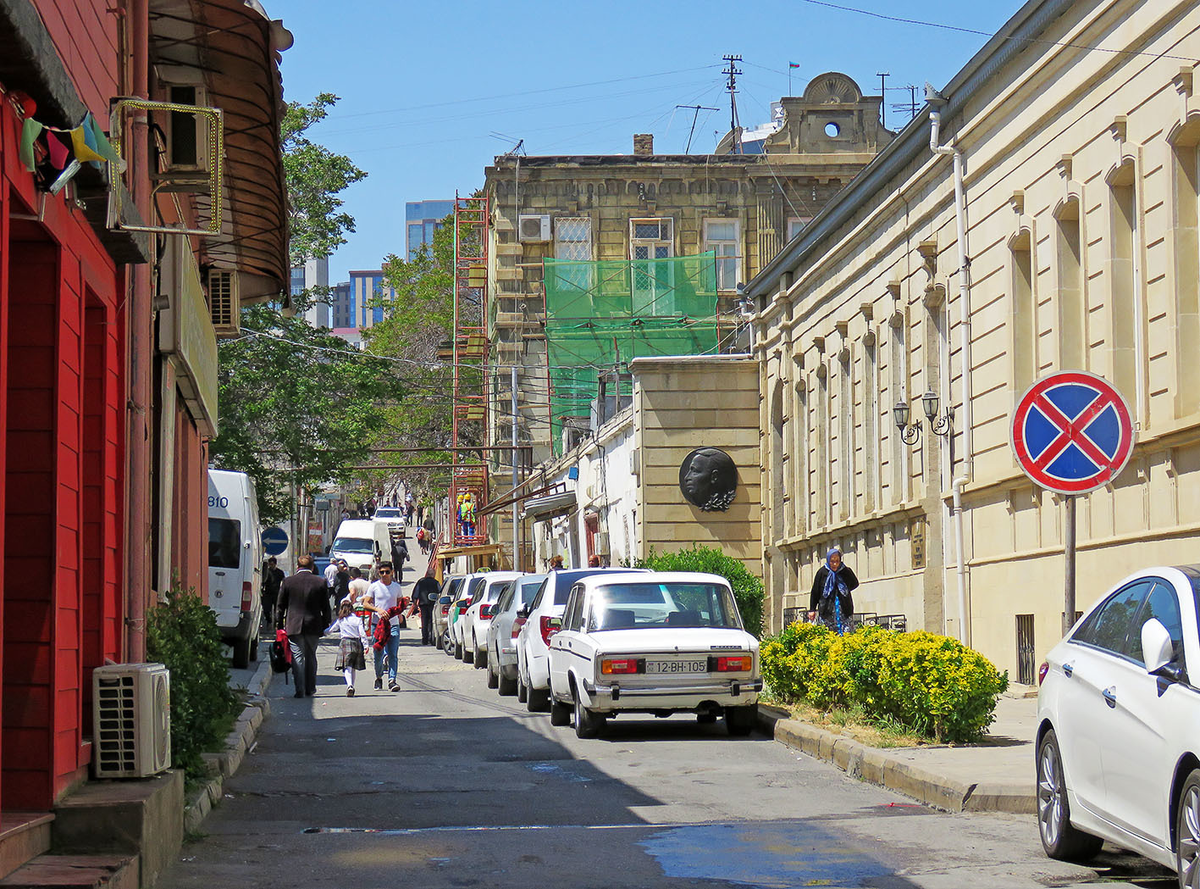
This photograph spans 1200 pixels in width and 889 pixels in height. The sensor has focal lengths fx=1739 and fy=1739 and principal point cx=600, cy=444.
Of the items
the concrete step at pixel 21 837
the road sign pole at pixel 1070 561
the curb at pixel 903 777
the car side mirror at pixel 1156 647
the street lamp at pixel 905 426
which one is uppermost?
the street lamp at pixel 905 426

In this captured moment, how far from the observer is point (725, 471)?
38.6 meters

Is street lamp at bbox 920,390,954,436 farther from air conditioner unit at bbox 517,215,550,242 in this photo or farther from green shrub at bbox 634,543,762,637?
air conditioner unit at bbox 517,215,550,242

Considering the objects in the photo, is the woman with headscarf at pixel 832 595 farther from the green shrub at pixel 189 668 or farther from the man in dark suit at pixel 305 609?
the green shrub at pixel 189 668

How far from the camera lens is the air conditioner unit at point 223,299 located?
68.3 ft

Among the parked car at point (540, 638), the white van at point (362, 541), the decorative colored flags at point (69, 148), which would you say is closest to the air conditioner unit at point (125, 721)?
the decorative colored flags at point (69, 148)

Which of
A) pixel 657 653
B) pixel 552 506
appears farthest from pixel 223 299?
pixel 552 506

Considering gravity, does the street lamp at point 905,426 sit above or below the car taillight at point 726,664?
above

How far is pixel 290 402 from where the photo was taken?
39.2 meters

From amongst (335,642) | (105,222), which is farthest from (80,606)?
(335,642)

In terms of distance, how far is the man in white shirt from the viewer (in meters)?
24.5

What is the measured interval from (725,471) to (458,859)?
29419 millimetres

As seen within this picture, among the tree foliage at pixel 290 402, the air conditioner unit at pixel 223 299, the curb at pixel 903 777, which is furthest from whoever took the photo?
the tree foliage at pixel 290 402

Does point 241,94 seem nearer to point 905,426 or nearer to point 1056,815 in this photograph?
point 1056,815

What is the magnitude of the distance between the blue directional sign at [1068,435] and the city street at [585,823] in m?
2.22
